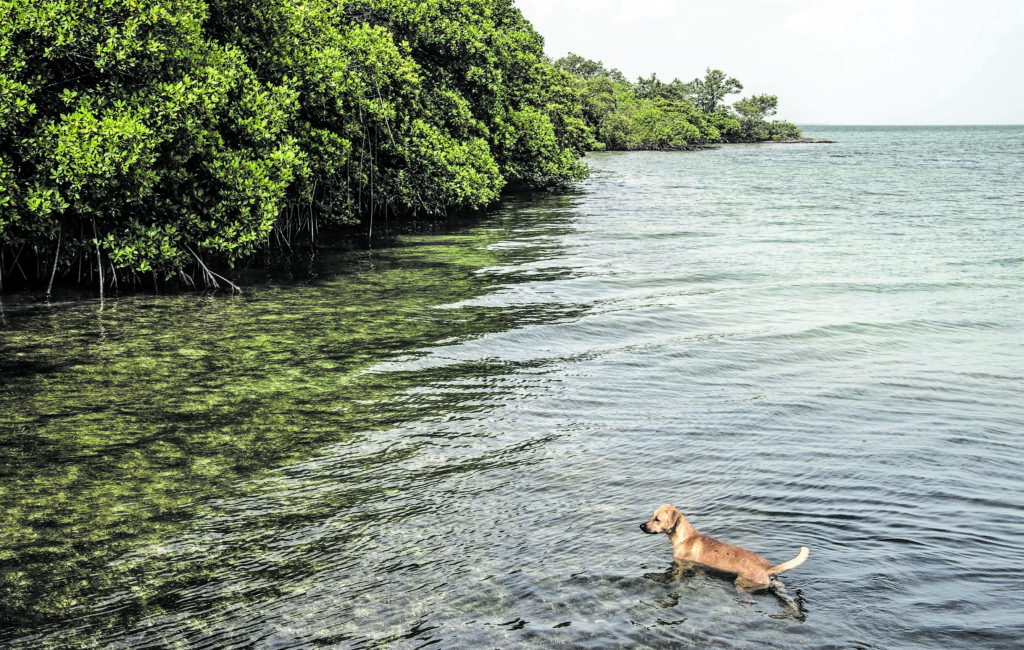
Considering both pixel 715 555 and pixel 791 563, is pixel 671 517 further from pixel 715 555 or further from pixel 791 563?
pixel 791 563

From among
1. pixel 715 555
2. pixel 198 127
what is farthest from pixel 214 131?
pixel 715 555

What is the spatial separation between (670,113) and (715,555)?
392 feet

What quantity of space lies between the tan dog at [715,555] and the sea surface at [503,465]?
14 cm

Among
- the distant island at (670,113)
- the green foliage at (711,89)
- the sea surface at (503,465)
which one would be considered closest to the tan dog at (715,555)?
the sea surface at (503,465)

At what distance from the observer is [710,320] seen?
13711 mm

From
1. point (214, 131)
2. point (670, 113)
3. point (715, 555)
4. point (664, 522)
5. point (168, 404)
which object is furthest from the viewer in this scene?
point (670, 113)

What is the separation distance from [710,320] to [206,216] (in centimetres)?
1017

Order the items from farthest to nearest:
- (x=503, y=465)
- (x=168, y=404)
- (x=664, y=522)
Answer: (x=168, y=404)
(x=503, y=465)
(x=664, y=522)

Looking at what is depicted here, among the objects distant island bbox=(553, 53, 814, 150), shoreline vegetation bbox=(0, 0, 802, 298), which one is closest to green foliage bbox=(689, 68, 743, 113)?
distant island bbox=(553, 53, 814, 150)

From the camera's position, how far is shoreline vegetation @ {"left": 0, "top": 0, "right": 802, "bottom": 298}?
1283 centimetres

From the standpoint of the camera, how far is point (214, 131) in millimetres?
15492

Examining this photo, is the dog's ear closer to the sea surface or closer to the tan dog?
the tan dog

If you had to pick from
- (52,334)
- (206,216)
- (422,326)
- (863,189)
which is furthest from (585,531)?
(863,189)

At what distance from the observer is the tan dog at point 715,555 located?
16.8 feet
